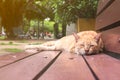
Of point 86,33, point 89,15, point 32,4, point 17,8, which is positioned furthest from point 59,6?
point 32,4

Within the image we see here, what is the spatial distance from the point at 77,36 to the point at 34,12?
53.4 feet

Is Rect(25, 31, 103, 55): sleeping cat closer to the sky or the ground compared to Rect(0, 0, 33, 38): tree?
closer to the ground

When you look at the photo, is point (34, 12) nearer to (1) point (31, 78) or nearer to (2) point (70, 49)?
(2) point (70, 49)

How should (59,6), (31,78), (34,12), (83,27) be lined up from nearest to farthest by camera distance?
(31,78) → (83,27) → (59,6) → (34,12)

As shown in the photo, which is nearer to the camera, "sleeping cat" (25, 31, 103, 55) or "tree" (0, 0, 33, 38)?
"sleeping cat" (25, 31, 103, 55)

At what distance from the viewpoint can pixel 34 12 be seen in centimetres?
1984

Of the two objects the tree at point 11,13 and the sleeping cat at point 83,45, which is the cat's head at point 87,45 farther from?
the tree at point 11,13

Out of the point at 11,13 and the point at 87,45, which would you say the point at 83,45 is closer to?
the point at 87,45

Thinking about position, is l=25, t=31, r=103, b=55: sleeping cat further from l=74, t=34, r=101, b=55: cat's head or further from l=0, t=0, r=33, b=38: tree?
l=0, t=0, r=33, b=38: tree

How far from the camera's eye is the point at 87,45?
3.58 meters

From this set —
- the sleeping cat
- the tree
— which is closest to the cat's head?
the sleeping cat

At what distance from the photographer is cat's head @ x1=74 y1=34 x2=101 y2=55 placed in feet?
11.2

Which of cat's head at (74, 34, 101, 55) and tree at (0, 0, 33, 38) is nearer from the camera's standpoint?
cat's head at (74, 34, 101, 55)

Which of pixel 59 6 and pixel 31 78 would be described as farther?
pixel 59 6
